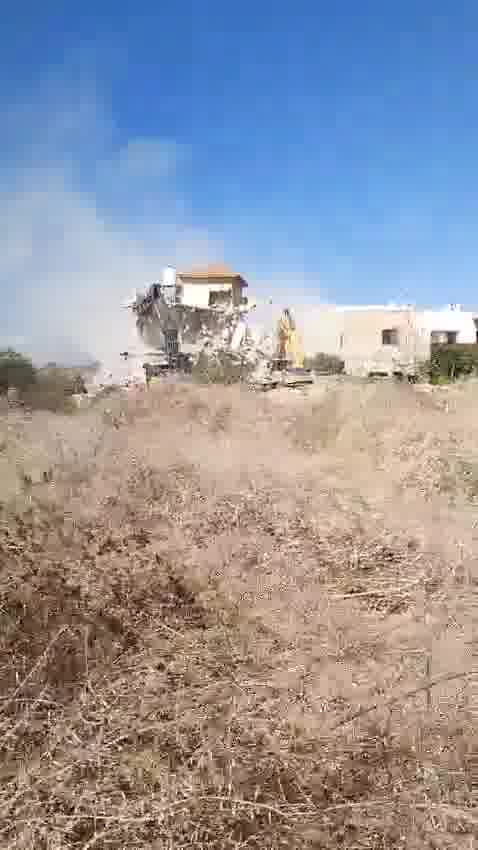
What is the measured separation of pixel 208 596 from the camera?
2.94m

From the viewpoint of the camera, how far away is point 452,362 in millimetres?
17422

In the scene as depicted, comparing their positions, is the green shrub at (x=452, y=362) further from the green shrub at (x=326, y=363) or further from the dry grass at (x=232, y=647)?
the dry grass at (x=232, y=647)

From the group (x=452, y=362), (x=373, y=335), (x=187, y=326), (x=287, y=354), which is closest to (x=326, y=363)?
(x=373, y=335)

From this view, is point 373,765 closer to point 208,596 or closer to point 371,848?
point 371,848

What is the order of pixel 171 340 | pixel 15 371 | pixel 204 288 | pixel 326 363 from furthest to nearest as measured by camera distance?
pixel 204 288
pixel 326 363
pixel 171 340
pixel 15 371

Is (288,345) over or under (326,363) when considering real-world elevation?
over

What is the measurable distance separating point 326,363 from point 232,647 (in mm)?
16413

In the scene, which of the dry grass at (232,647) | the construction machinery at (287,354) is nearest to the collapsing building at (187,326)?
the construction machinery at (287,354)

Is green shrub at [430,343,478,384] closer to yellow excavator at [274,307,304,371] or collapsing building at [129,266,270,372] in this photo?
yellow excavator at [274,307,304,371]

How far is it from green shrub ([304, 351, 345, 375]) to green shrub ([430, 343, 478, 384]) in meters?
2.49

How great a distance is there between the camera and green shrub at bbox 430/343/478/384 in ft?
50.5

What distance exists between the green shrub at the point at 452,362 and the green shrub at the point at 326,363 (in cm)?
249

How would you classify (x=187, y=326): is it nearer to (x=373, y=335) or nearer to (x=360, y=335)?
(x=360, y=335)

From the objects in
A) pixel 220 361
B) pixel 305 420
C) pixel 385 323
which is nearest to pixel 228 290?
pixel 385 323
